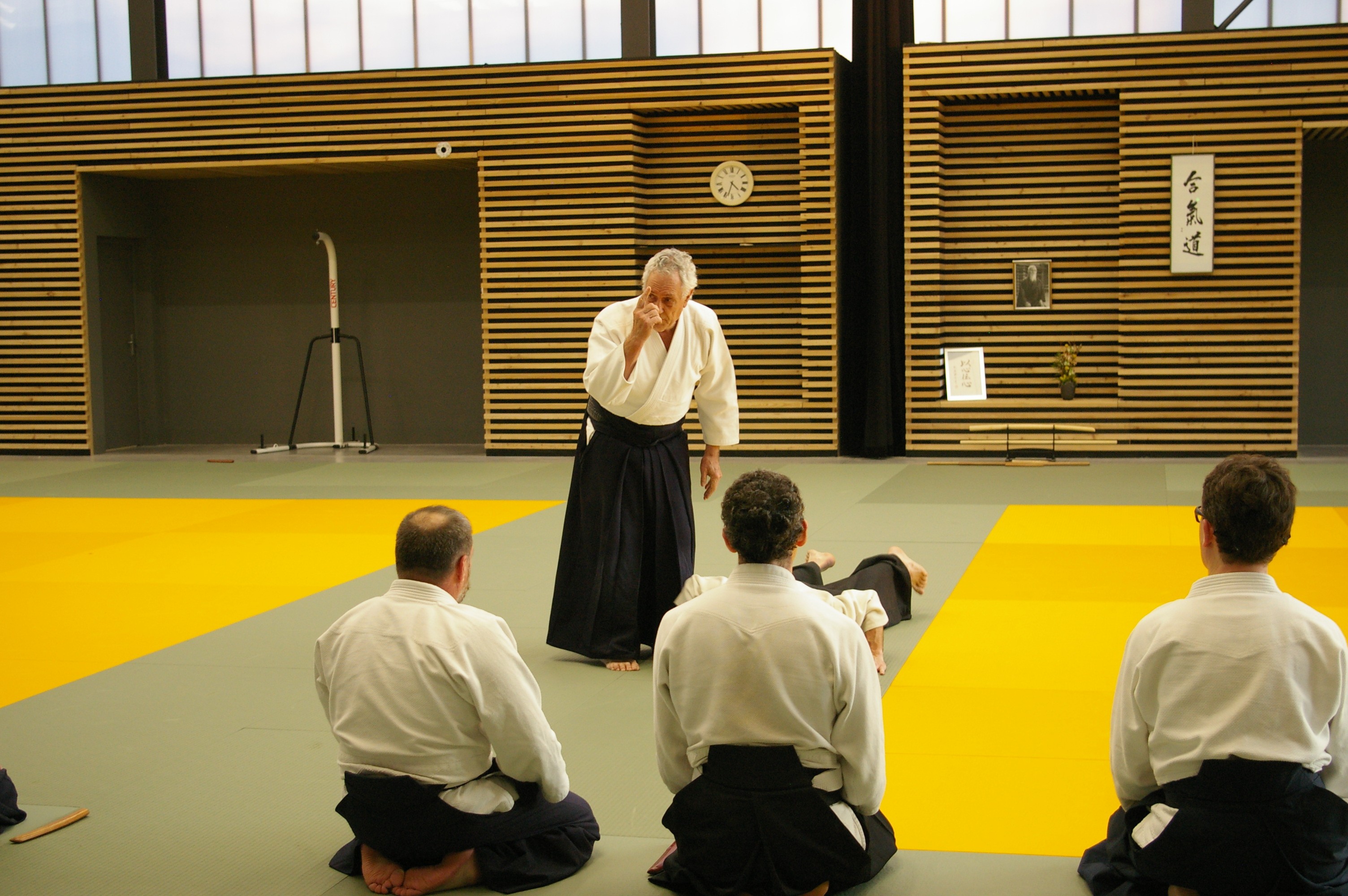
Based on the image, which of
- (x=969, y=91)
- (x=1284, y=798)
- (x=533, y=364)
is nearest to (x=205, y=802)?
(x=1284, y=798)

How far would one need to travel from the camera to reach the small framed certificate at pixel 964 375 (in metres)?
11.7

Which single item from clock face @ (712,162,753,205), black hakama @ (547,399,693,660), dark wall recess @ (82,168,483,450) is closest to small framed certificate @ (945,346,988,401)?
clock face @ (712,162,753,205)

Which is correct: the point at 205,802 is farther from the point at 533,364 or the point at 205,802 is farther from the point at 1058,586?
the point at 533,364

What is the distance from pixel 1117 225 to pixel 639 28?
4.90 meters

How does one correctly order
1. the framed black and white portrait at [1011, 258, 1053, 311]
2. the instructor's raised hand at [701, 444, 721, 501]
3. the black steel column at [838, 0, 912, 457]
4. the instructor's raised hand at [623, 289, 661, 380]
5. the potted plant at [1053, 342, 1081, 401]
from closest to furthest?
1. the instructor's raised hand at [623, 289, 661, 380]
2. the instructor's raised hand at [701, 444, 721, 501]
3. the potted plant at [1053, 342, 1081, 401]
4. the black steel column at [838, 0, 912, 457]
5. the framed black and white portrait at [1011, 258, 1053, 311]

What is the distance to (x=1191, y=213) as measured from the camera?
440 inches

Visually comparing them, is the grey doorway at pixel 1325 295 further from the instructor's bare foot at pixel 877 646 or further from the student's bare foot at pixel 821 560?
the instructor's bare foot at pixel 877 646

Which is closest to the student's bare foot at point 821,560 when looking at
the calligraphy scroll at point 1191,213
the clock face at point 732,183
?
the calligraphy scroll at point 1191,213

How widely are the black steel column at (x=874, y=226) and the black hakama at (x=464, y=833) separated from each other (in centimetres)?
924

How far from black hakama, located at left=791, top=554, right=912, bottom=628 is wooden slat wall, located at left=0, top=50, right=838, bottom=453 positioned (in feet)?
22.4

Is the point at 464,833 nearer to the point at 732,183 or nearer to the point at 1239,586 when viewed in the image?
the point at 1239,586

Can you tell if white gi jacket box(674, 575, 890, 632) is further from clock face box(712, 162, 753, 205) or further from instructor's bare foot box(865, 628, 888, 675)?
clock face box(712, 162, 753, 205)

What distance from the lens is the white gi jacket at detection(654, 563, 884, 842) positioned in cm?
253

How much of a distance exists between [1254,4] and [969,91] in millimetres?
2681
